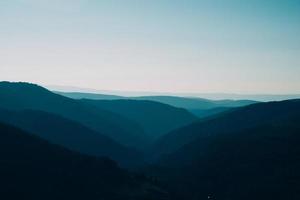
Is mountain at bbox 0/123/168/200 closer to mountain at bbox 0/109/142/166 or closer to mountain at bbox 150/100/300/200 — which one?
mountain at bbox 150/100/300/200

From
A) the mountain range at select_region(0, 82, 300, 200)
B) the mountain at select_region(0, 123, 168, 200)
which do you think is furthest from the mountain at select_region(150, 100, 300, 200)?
the mountain at select_region(0, 123, 168, 200)

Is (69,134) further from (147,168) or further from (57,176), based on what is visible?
(57,176)

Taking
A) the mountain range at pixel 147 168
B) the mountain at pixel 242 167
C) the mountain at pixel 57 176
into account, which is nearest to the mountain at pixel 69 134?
the mountain range at pixel 147 168

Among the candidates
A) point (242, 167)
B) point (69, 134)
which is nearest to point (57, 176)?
point (242, 167)

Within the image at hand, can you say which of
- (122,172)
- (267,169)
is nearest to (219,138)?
(267,169)

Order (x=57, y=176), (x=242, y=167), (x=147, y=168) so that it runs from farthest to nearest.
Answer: (x=147, y=168), (x=242, y=167), (x=57, y=176)

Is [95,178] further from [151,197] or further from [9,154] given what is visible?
[9,154]
